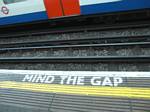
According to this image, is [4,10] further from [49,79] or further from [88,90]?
[88,90]

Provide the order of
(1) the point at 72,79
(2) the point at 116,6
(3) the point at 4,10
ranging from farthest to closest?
(3) the point at 4,10 → (2) the point at 116,6 → (1) the point at 72,79

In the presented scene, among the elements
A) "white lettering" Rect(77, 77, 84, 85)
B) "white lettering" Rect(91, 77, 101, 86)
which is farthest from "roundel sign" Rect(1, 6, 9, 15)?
"white lettering" Rect(91, 77, 101, 86)

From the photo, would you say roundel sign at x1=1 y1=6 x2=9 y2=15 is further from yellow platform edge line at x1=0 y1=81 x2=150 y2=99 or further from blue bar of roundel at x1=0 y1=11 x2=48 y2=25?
yellow platform edge line at x1=0 y1=81 x2=150 y2=99

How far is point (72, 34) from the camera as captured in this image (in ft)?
36.5

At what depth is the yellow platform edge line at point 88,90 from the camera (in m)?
4.25

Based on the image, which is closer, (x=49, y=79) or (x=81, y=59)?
(x=49, y=79)

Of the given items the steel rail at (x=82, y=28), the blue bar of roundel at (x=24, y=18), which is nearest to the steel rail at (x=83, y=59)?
the blue bar of roundel at (x=24, y=18)

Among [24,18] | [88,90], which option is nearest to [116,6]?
[24,18]

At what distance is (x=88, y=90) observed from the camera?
15.0 feet

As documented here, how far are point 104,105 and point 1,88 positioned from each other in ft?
6.47

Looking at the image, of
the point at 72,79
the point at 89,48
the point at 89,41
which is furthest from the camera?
the point at 89,41

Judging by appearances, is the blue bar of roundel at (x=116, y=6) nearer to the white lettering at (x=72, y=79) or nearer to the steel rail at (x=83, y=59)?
A: the steel rail at (x=83, y=59)

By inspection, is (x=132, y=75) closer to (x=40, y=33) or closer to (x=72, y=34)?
(x=72, y=34)

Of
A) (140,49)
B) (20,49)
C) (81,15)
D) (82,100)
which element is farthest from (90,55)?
(82,100)
